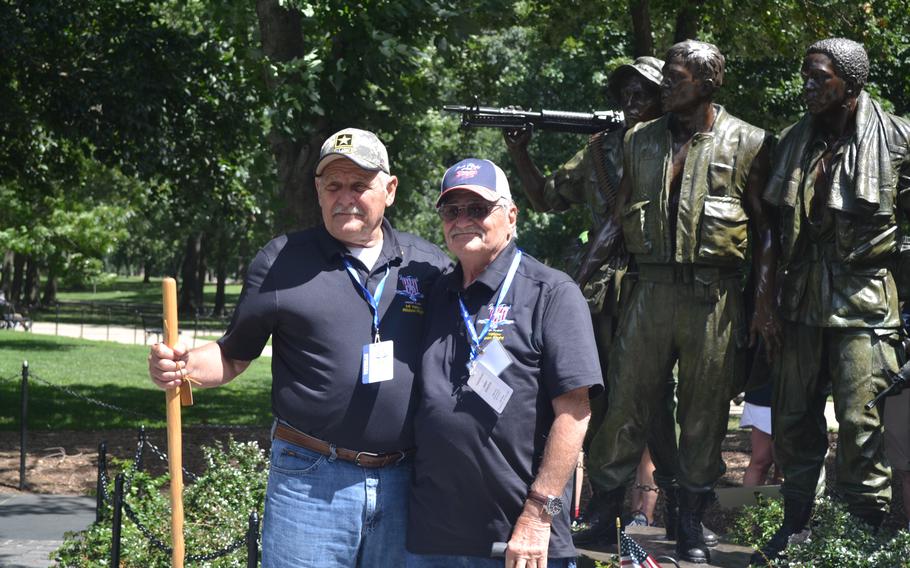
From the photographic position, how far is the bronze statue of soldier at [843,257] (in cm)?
524

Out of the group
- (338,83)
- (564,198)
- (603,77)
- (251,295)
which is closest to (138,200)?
(603,77)

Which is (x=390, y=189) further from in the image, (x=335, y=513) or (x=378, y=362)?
(x=335, y=513)

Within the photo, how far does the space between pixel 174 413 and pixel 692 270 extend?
2.50 m

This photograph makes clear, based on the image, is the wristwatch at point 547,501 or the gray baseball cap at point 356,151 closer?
the wristwatch at point 547,501

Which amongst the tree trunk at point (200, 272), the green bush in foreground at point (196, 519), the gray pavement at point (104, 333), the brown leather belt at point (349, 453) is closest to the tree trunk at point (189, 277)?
the tree trunk at point (200, 272)

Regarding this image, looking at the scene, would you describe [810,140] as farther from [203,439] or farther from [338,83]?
[203,439]

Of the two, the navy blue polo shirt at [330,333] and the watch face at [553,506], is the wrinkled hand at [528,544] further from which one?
the navy blue polo shirt at [330,333]

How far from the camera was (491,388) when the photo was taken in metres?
3.75

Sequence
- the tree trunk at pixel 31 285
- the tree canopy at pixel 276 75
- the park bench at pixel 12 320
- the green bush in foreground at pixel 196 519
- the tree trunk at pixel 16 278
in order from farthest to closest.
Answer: the tree trunk at pixel 31 285 < the tree trunk at pixel 16 278 < the park bench at pixel 12 320 < the tree canopy at pixel 276 75 < the green bush in foreground at pixel 196 519

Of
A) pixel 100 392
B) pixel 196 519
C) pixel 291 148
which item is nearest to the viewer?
pixel 196 519

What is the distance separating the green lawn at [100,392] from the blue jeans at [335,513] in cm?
834

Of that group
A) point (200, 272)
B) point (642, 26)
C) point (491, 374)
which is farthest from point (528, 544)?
point (200, 272)

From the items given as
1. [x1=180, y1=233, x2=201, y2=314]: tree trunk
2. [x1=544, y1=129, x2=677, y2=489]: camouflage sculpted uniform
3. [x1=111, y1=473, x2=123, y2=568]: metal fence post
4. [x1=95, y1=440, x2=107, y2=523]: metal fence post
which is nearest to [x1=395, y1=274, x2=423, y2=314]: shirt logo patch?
[x1=544, y1=129, x2=677, y2=489]: camouflage sculpted uniform

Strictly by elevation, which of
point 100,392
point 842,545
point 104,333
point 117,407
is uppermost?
point 842,545
